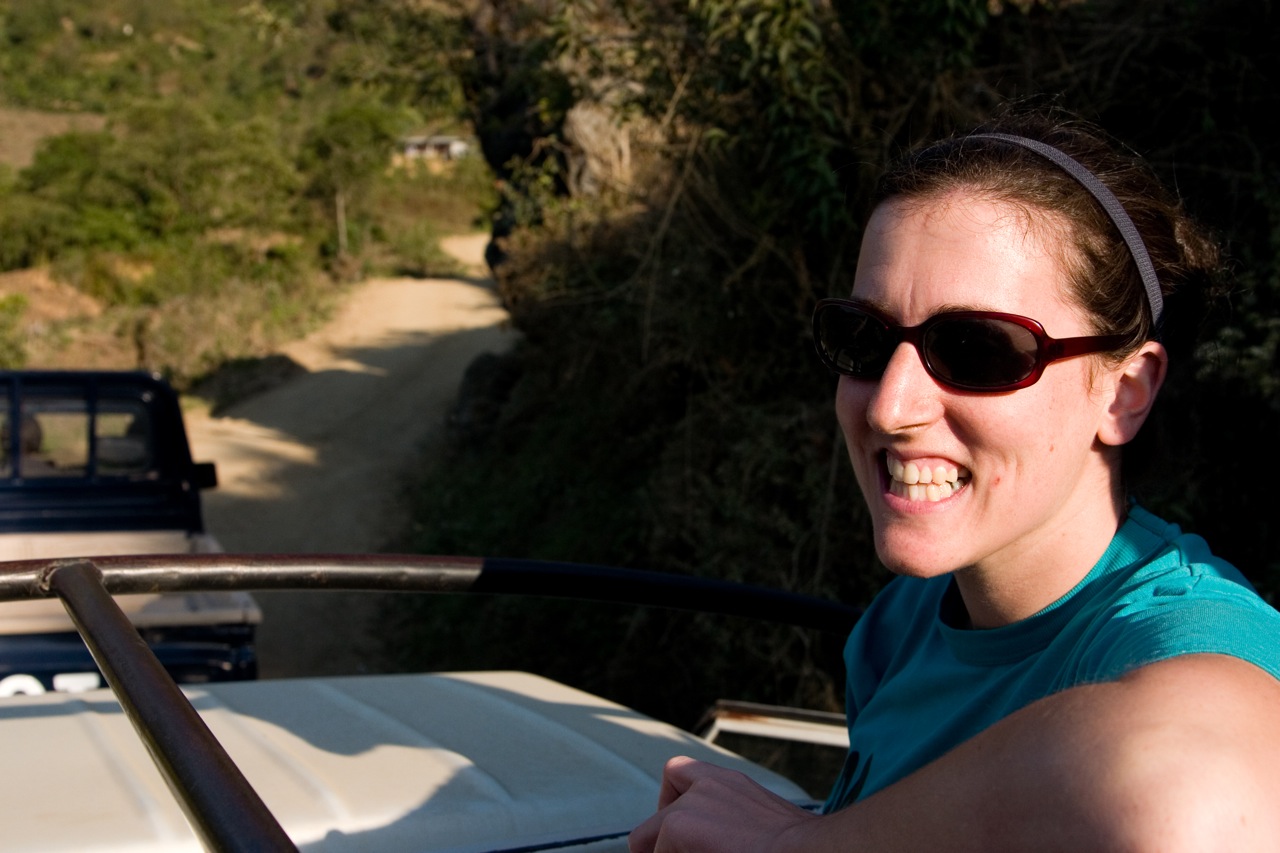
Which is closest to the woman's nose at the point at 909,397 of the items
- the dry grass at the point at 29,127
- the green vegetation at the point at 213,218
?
the green vegetation at the point at 213,218

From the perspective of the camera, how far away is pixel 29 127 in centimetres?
3438

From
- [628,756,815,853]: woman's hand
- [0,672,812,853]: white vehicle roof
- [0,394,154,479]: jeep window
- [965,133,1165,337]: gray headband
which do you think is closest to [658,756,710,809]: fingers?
[628,756,815,853]: woman's hand

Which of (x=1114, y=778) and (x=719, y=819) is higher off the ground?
(x=1114, y=778)

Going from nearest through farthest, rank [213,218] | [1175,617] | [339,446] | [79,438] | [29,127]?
[1175,617], [79,438], [339,446], [213,218], [29,127]

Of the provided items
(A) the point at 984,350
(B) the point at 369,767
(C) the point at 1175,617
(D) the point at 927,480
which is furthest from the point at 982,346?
(B) the point at 369,767

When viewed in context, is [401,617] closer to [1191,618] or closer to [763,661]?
[763,661]

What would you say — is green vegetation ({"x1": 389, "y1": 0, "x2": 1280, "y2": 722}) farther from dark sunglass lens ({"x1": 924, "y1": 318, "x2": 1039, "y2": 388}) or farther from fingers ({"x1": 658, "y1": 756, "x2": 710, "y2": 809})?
fingers ({"x1": 658, "y1": 756, "x2": 710, "y2": 809})

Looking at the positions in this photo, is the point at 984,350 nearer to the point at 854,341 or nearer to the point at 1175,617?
the point at 854,341

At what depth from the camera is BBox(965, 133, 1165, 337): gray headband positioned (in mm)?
1130

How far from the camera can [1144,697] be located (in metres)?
0.71

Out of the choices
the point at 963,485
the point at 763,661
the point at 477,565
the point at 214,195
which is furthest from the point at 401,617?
the point at 214,195

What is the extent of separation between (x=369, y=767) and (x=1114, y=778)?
3.48 ft

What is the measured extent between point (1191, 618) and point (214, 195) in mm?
24172

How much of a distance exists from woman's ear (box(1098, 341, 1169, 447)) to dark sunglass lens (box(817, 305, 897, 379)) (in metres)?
0.23
